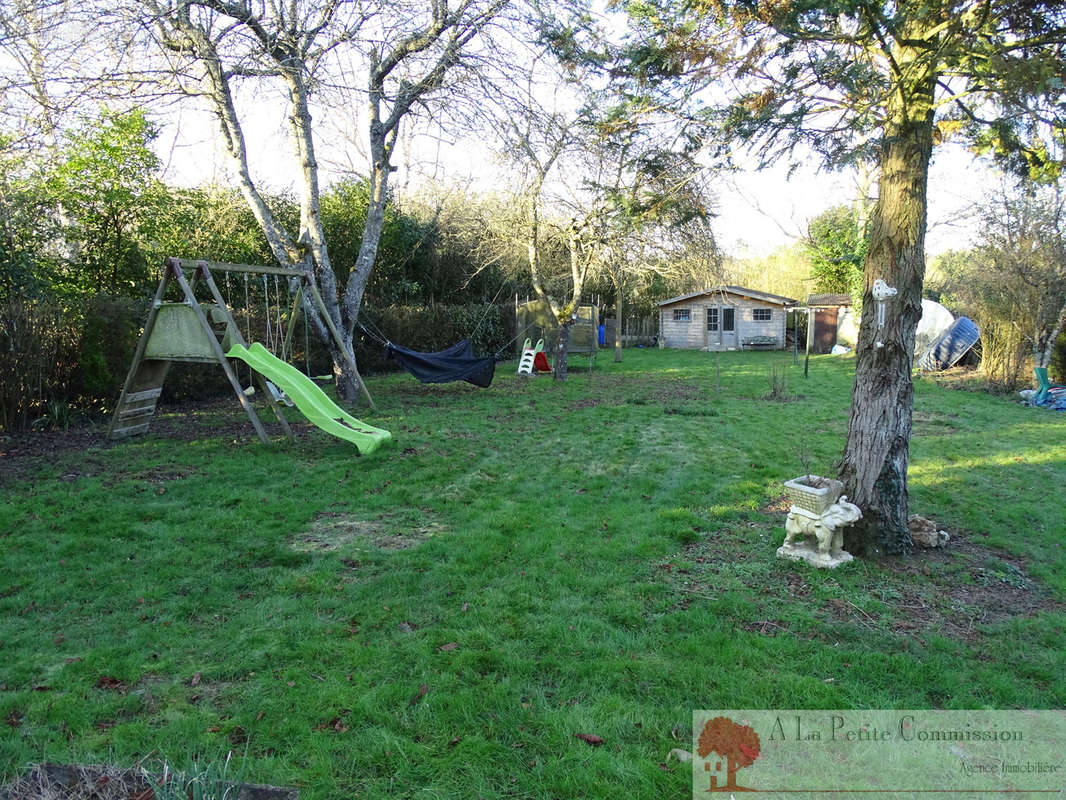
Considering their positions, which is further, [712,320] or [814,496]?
[712,320]

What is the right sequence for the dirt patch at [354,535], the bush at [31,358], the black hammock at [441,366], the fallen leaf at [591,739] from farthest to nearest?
1. the black hammock at [441,366]
2. the bush at [31,358]
3. the dirt patch at [354,535]
4. the fallen leaf at [591,739]

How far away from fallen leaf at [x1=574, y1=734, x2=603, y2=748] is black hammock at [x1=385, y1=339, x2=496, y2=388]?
761 centimetres

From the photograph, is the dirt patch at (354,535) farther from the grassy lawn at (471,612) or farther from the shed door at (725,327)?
the shed door at (725,327)

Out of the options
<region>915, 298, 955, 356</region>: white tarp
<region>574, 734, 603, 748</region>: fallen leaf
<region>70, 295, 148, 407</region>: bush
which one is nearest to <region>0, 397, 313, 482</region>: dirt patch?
<region>70, 295, 148, 407</region>: bush

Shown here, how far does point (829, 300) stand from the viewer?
21.6 meters

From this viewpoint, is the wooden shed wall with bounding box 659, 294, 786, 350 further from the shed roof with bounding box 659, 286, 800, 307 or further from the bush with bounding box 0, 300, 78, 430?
the bush with bounding box 0, 300, 78, 430

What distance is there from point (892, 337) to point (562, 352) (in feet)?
30.5

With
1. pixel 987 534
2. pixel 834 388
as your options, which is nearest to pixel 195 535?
pixel 987 534

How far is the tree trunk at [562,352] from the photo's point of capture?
12.6 metres

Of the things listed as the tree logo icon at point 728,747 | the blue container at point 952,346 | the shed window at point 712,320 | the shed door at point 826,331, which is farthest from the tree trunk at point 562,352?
the shed door at point 826,331

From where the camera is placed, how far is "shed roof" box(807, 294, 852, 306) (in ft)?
69.1

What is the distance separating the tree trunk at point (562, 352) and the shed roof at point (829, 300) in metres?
12.4

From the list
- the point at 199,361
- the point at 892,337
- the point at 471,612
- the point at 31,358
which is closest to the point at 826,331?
the point at 892,337
